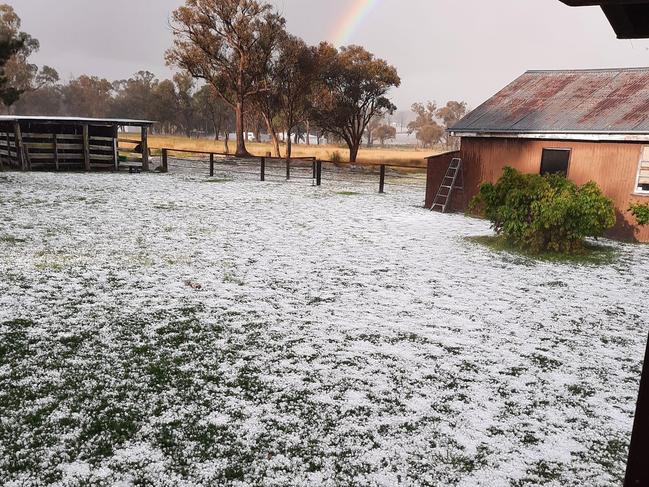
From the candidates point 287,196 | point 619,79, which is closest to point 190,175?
point 287,196

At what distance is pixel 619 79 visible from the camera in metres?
14.7

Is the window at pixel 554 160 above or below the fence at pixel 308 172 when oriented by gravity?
above

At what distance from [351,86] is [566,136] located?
30.3m

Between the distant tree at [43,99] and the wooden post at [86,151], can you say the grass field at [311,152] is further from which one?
the distant tree at [43,99]

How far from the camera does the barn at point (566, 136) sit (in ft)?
40.1

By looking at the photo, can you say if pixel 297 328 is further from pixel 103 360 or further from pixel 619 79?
pixel 619 79

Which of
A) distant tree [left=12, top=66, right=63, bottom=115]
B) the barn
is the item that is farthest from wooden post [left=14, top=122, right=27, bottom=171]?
distant tree [left=12, top=66, right=63, bottom=115]

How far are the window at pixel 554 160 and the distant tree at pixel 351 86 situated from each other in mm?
27176

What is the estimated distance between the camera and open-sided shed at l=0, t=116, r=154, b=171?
70.7ft

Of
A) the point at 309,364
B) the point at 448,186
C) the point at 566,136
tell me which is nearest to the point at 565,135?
the point at 566,136

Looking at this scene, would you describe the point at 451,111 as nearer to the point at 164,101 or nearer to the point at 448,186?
the point at 164,101

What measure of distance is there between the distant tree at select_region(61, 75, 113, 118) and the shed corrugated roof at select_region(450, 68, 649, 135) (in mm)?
116982

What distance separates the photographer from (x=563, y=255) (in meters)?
9.65

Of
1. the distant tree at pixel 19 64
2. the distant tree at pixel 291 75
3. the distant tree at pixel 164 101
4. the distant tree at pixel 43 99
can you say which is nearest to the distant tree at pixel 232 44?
the distant tree at pixel 291 75
